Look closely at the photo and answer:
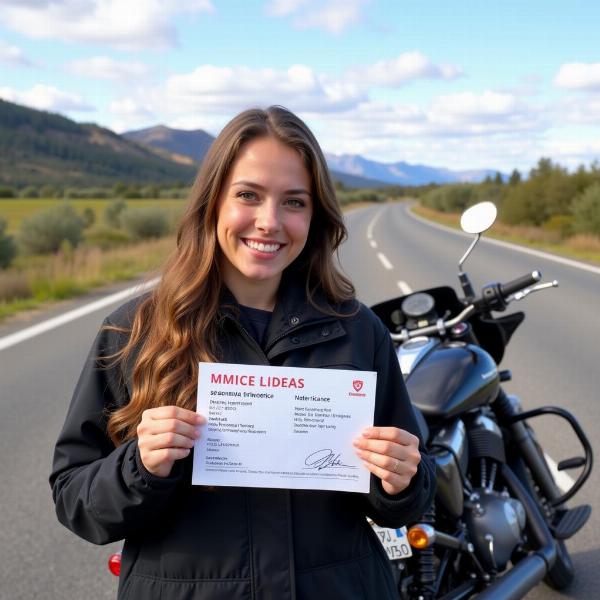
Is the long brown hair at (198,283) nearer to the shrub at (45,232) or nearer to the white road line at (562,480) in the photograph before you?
the white road line at (562,480)

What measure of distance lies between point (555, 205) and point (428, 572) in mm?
33790

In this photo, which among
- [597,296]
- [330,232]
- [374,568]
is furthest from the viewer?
[597,296]

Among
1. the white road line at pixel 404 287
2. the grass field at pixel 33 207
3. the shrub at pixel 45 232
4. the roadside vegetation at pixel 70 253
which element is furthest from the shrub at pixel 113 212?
the white road line at pixel 404 287

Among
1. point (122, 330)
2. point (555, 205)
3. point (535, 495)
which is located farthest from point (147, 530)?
point (555, 205)

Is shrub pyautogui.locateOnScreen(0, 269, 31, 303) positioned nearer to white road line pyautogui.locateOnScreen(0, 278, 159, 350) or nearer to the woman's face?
white road line pyautogui.locateOnScreen(0, 278, 159, 350)

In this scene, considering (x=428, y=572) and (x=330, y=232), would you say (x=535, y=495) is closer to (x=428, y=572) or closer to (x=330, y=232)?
(x=428, y=572)

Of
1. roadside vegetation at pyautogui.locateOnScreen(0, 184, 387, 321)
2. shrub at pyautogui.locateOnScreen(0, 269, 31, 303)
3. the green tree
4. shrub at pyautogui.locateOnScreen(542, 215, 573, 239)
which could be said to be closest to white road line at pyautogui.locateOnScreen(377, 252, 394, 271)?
roadside vegetation at pyautogui.locateOnScreen(0, 184, 387, 321)

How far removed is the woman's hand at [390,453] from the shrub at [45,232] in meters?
24.4

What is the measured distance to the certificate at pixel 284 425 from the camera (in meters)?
1.62

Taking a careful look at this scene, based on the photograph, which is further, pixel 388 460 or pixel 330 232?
pixel 330 232

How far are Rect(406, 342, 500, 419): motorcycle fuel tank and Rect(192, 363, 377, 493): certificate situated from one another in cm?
104

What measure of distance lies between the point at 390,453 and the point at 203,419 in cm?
40

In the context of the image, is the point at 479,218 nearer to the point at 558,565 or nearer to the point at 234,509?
the point at 558,565

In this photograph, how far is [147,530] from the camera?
1.64 m
